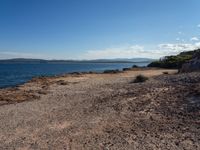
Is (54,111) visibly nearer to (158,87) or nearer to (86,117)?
(86,117)

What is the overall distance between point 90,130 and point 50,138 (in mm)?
1693

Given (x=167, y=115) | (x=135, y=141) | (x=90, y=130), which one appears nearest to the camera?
(x=135, y=141)

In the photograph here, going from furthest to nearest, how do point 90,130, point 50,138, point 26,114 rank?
point 26,114 < point 90,130 < point 50,138

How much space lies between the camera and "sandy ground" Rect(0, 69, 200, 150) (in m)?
11.1

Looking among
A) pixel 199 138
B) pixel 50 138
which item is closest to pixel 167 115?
pixel 199 138

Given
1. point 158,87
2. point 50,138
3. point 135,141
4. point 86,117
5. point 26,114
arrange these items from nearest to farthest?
point 135,141 < point 50,138 < point 86,117 < point 26,114 < point 158,87

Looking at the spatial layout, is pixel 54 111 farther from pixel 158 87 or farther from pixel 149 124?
pixel 158 87

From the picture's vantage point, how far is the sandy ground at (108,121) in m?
11.1

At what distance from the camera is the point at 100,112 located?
626 inches

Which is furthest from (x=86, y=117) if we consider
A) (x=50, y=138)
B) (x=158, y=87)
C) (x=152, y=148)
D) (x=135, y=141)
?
(x=158, y=87)

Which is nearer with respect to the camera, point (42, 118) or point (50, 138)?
point (50, 138)

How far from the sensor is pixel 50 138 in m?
12.0

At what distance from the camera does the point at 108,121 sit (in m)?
14.0

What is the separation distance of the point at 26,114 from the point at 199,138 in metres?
9.34
